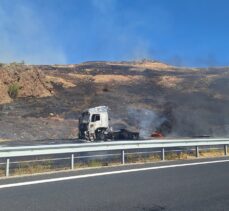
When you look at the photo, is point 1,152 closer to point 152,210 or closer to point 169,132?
point 152,210

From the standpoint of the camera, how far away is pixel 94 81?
217 feet

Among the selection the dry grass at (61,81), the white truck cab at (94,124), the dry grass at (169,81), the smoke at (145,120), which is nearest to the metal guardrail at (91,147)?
the white truck cab at (94,124)

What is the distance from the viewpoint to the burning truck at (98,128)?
32219 millimetres

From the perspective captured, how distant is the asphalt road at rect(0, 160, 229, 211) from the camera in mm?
7746

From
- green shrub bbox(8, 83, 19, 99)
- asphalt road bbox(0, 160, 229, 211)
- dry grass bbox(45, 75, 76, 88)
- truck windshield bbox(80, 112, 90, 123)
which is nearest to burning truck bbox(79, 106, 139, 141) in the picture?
truck windshield bbox(80, 112, 90, 123)

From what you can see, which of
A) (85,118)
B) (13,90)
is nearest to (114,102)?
(13,90)

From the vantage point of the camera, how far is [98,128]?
1276 inches

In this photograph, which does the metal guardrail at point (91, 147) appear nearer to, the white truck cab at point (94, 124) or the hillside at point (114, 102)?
the white truck cab at point (94, 124)

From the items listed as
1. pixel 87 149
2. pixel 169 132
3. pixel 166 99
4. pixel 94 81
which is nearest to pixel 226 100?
pixel 166 99

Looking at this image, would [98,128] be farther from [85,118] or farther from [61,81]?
[61,81]

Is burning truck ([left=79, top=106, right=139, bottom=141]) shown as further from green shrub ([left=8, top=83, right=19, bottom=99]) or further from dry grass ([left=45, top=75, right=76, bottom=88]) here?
dry grass ([left=45, top=75, right=76, bottom=88])

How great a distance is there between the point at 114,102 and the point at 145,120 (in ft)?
33.2

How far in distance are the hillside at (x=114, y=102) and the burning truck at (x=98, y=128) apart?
15.7 feet

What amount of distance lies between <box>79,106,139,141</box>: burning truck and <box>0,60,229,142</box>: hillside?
4.79 meters
